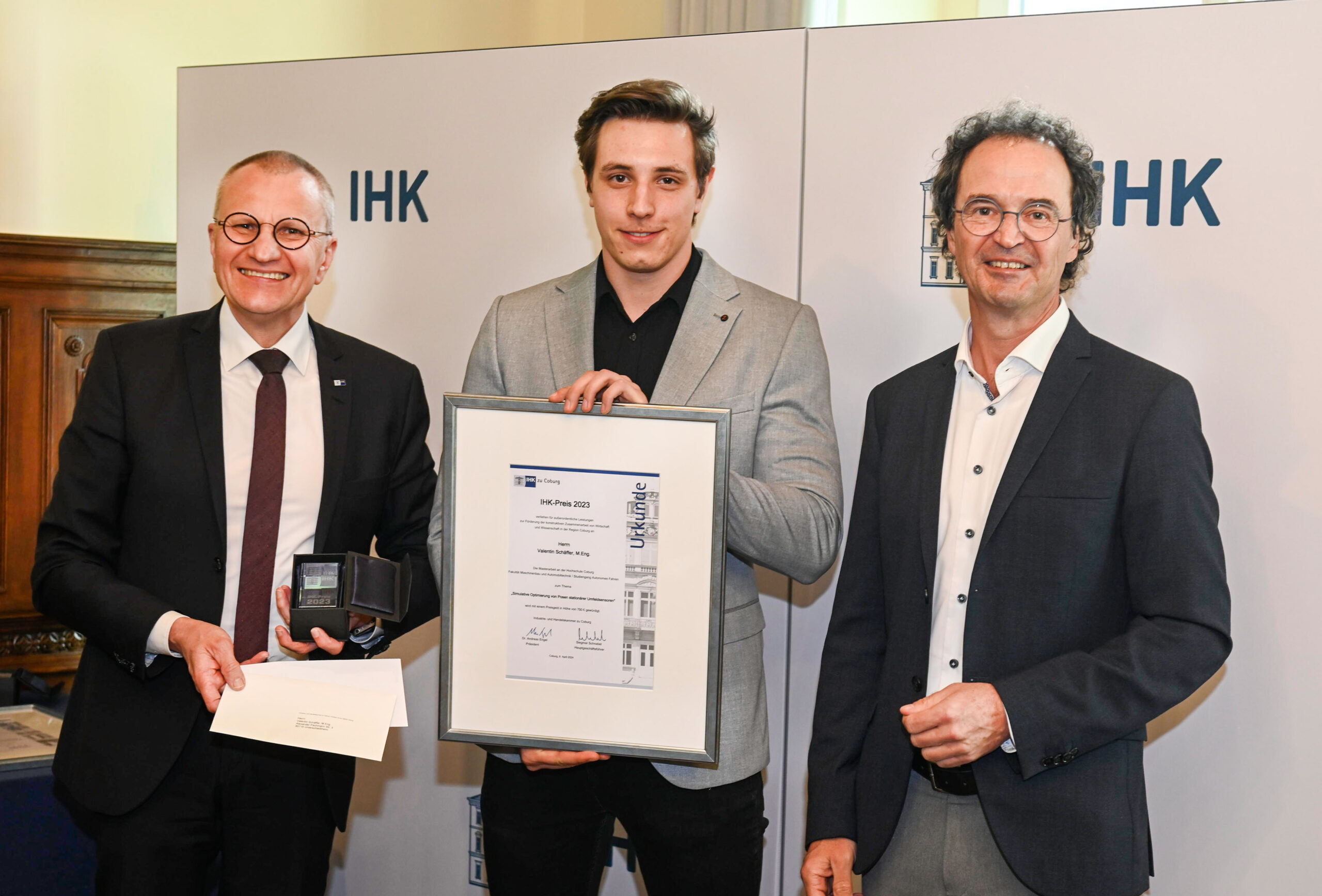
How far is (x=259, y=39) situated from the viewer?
450 cm

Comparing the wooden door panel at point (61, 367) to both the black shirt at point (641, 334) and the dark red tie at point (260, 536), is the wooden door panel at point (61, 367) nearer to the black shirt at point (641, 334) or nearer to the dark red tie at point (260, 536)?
the dark red tie at point (260, 536)

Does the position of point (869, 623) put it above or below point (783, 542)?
below

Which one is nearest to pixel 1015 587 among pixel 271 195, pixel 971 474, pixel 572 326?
pixel 971 474

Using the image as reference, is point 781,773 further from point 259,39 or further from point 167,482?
point 259,39

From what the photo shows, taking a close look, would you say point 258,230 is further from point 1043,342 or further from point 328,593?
point 1043,342

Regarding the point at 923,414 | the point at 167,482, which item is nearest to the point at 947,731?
the point at 923,414

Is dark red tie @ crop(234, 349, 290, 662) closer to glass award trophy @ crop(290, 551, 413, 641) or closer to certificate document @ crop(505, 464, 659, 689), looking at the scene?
glass award trophy @ crop(290, 551, 413, 641)

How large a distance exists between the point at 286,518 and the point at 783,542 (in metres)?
0.98

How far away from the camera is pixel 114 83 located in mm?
4125

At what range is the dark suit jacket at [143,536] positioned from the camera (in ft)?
6.63

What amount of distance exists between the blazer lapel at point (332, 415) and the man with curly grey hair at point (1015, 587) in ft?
3.30

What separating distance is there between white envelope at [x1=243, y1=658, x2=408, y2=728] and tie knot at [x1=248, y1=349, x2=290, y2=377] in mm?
614

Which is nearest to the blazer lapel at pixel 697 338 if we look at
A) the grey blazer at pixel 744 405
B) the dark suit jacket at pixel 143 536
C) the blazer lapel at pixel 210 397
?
the grey blazer at pixel 744 405

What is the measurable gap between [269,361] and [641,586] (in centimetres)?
93
